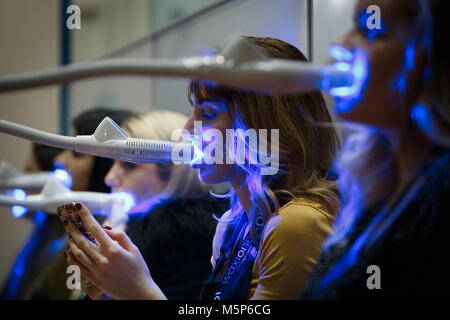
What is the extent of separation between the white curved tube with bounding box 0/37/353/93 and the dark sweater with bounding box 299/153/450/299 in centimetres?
12

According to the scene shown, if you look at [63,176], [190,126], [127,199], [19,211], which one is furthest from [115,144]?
[63,176]

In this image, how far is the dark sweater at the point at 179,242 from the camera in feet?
2.54

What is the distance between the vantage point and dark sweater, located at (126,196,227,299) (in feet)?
2.54

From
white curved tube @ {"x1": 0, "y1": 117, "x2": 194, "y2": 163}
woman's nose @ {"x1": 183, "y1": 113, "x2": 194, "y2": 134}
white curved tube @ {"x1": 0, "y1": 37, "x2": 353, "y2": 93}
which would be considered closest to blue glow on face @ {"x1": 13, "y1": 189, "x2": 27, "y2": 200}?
white curved tube @ {"x1": 0, "y1": 117, "x2": 194, "y2": 163}

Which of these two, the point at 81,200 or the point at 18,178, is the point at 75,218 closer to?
the point at 81,200

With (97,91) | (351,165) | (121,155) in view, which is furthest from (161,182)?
(351,165)

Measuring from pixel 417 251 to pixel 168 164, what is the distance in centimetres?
51

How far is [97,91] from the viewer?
115 centimetres

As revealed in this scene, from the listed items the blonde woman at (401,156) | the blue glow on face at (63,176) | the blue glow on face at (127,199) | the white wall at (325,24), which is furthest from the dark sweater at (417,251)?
the blue glow on face at (63,176)

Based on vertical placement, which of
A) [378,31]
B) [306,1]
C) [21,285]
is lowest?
[21,285]

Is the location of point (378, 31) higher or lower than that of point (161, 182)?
higher

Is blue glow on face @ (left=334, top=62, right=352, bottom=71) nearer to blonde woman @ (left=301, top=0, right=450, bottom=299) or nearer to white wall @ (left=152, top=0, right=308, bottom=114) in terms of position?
blonde woman @ (left=301, top=0, right=450, bottom=299)
